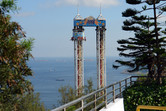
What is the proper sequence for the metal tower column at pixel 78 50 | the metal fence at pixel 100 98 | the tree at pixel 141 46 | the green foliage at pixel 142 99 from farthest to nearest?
the metal tower column at pixel 78 50
the tree at pixel 141 46
the green foliage at pixel 142 99
the metal fence at pixel 100 98

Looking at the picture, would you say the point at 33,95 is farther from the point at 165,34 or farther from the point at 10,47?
the point at 165,34

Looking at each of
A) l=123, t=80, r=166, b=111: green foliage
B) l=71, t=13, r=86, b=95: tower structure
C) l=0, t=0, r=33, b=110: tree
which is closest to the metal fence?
l=123, t=80, r=166, b=111: green foliage

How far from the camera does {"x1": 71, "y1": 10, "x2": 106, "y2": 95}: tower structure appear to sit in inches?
1358

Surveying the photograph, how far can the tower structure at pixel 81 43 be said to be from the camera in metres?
34.5

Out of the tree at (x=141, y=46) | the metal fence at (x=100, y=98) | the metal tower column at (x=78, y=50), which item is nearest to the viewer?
the metal fence at (x=100, y=98)

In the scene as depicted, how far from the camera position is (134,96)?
23.9 feet

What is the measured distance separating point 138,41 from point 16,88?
39.4 ft

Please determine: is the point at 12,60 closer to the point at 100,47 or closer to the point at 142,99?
the point at 142,99

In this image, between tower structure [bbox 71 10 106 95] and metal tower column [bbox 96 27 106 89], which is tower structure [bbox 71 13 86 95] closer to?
tower structure [bbox 71 10 106 95]

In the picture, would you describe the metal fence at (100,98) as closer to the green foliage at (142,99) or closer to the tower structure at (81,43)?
the green foliage at (142,99)

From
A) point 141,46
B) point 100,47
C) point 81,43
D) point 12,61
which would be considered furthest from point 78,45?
point 12,61

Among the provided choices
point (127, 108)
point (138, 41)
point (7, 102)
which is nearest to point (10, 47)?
point (7, 102)

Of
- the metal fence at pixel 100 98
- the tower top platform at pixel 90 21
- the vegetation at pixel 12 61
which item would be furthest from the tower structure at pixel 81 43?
the vegetation at pixel 12 61

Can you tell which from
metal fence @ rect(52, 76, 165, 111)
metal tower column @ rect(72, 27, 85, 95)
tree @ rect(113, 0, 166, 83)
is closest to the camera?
metal fence @ rect(52, 76, 165, 111)
